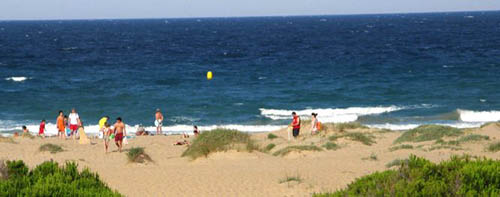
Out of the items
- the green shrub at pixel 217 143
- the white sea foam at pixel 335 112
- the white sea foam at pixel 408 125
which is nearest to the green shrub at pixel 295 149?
the green shrub at pixel 217 143

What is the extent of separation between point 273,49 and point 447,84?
34.1 metres

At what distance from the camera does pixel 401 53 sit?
68750mm

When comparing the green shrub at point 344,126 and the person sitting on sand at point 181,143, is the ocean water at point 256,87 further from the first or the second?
the person sitting on sand at point 181,143

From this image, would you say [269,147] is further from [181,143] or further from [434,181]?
[434,181]

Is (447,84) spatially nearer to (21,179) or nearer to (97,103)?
(97,103)

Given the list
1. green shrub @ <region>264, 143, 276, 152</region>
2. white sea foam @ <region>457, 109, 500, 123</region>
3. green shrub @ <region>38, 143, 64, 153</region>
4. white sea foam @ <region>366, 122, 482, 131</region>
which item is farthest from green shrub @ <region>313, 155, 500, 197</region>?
white sea foam @ <region>457, 109, 500, 123</region>

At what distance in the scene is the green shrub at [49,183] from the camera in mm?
8609

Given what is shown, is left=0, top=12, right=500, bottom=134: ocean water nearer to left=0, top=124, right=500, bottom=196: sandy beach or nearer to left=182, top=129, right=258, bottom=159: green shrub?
left=0, top=124, right=500, bottom=196: sandy beach

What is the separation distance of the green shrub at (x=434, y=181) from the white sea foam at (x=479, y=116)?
2706cm

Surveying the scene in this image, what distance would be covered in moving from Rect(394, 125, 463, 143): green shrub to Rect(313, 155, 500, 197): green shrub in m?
13.9

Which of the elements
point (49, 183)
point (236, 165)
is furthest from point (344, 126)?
point (49, 183)

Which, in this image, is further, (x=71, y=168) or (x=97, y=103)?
(x=97, y=103)

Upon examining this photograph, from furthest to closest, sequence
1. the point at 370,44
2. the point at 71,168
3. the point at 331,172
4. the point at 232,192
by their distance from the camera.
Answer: the point at 370,44 → the point at 331,172 → the point at 232,192 → the point at 71,168

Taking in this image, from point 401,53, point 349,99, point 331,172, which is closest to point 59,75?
point 349,99
